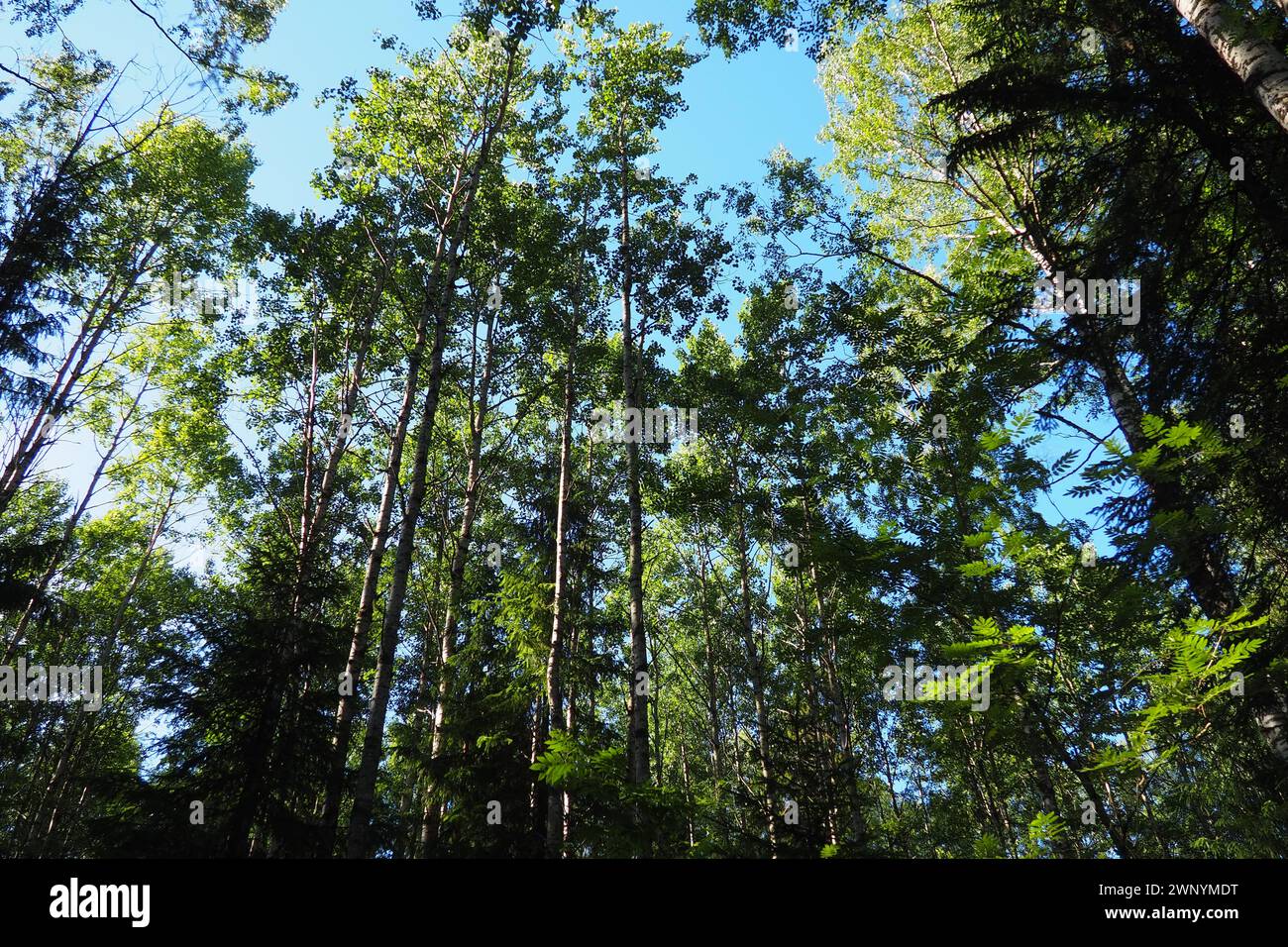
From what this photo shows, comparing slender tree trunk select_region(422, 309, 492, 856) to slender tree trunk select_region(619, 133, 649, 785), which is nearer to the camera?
slender tree trunk select_region(619, 133, 649, 785)

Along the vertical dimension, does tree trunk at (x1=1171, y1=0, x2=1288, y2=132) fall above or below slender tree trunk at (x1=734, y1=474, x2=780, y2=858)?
above

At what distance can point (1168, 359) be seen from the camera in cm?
472

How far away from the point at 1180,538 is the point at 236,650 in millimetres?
10469

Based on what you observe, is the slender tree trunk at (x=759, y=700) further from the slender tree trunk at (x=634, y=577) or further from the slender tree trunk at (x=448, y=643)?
the slender tree trunk at (x=448, y=643)

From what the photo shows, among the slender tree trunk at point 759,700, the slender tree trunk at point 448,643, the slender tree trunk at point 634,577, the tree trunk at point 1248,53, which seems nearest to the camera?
the tree trunk at point 1248,53

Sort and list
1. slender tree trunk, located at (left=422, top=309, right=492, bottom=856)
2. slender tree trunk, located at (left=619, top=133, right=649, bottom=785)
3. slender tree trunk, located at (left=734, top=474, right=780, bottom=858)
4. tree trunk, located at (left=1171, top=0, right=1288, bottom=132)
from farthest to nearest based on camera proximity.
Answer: slender tree trunk, located at (left=422, top=309, right=492, bottom=856) < slender tree trunk, located at (left=619, top=133, right=649, bottom=785) < slender tree trunk, located at (left=734, top=474, right=780, bottom=858) < tree trunk, located at (left=1171, top=0, right=1288, bottom=132)

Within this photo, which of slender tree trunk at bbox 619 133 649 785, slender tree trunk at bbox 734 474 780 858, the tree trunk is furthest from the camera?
slender tree trunk at bbox 619 133 649 785

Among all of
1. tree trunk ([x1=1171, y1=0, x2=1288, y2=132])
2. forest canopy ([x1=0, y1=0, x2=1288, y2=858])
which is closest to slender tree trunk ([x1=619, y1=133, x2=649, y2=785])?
forest canopy ([x1=0, y1=0, x2=1288, y2=858])

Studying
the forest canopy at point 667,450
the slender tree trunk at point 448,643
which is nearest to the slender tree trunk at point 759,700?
the forest canopy at point 667,450

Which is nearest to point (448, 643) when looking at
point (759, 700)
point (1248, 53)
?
point (759, 700)

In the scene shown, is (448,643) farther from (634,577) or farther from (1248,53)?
(1248,53)

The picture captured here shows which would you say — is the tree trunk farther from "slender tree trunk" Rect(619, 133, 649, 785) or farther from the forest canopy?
"slender tree trunk" Rect(619, 133, 649, 785)

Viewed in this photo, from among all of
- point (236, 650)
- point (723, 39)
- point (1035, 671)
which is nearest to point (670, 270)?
point (723, 39)

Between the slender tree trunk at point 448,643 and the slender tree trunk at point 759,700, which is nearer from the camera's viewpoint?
the slender tree trunk at point 759,700
